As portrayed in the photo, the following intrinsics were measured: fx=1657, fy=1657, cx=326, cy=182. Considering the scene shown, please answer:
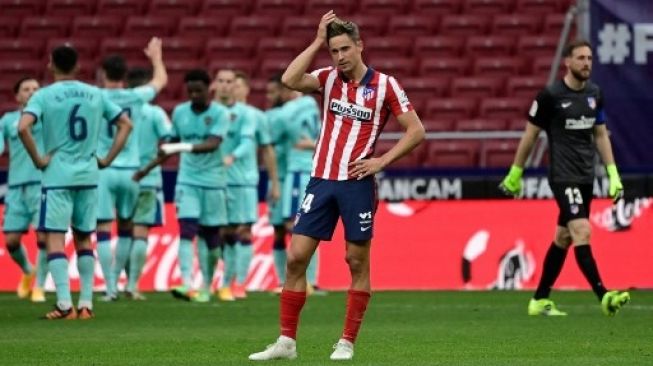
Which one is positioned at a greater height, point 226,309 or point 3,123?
point 3,123

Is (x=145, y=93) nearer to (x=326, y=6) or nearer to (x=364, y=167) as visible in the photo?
(x=364, y=167)

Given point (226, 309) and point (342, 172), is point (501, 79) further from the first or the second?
point (342, 172)

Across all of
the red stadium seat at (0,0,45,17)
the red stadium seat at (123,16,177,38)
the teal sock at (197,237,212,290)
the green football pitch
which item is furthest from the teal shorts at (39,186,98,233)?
the red stadium seat at (0,0,45,17)

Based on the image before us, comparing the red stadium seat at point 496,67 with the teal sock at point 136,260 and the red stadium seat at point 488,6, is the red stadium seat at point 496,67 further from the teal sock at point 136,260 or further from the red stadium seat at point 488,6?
the teal sock at point 136,260

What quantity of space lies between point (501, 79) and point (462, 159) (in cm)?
574

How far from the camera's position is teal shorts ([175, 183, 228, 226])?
16969 millimetres

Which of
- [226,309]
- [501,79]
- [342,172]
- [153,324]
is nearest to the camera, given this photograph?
[342,172]

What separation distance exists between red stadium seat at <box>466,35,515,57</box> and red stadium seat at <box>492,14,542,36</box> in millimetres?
330

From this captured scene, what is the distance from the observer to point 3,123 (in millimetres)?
17266

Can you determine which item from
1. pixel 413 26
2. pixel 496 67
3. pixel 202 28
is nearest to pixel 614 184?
pixel 496 67

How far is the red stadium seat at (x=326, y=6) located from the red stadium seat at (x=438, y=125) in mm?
4206

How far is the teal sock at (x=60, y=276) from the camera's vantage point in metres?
13.4

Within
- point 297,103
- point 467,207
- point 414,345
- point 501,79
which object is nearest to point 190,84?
point 297,103

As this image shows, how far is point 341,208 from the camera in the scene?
9453 mm
